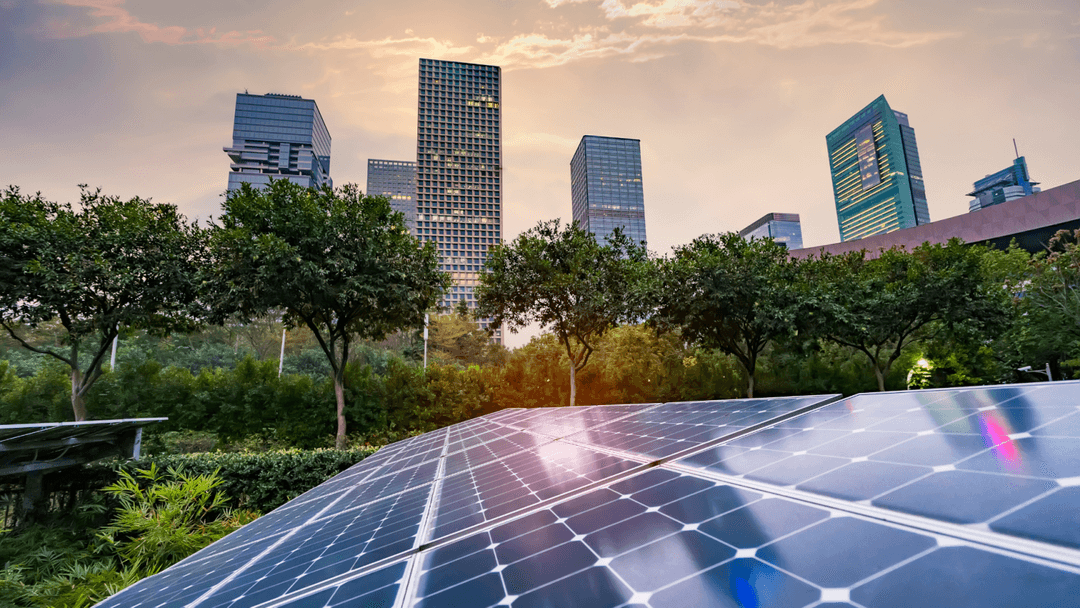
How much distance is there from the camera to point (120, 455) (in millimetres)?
11844

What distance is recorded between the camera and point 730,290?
1819cm

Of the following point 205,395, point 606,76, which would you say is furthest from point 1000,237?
point 205,395

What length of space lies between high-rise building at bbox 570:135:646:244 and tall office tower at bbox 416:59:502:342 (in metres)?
57.7

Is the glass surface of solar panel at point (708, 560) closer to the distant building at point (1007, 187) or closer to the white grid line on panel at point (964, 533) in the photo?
the white grid line on panel at point (964, 533)

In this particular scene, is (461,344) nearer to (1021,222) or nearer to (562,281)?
(562,281)

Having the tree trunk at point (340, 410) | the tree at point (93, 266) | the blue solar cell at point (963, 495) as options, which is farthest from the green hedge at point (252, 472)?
the blue solar cell at point (963, 495)

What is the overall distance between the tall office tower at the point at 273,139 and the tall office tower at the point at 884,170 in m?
226

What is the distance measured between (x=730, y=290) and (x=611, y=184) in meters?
163

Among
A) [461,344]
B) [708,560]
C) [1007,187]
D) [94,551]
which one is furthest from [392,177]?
[1007,187]

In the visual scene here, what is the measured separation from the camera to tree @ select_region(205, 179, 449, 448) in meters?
15.2

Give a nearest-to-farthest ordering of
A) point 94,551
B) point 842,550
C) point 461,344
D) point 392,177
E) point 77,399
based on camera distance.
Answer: point 842,550, point 94,551, point 77,399, point 461,344, point 392,177

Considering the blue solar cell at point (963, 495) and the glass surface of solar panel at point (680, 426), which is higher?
the blue solar cell at point (963, 495)

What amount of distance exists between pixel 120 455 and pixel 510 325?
50.9 feet

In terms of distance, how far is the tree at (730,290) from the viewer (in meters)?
18.2
